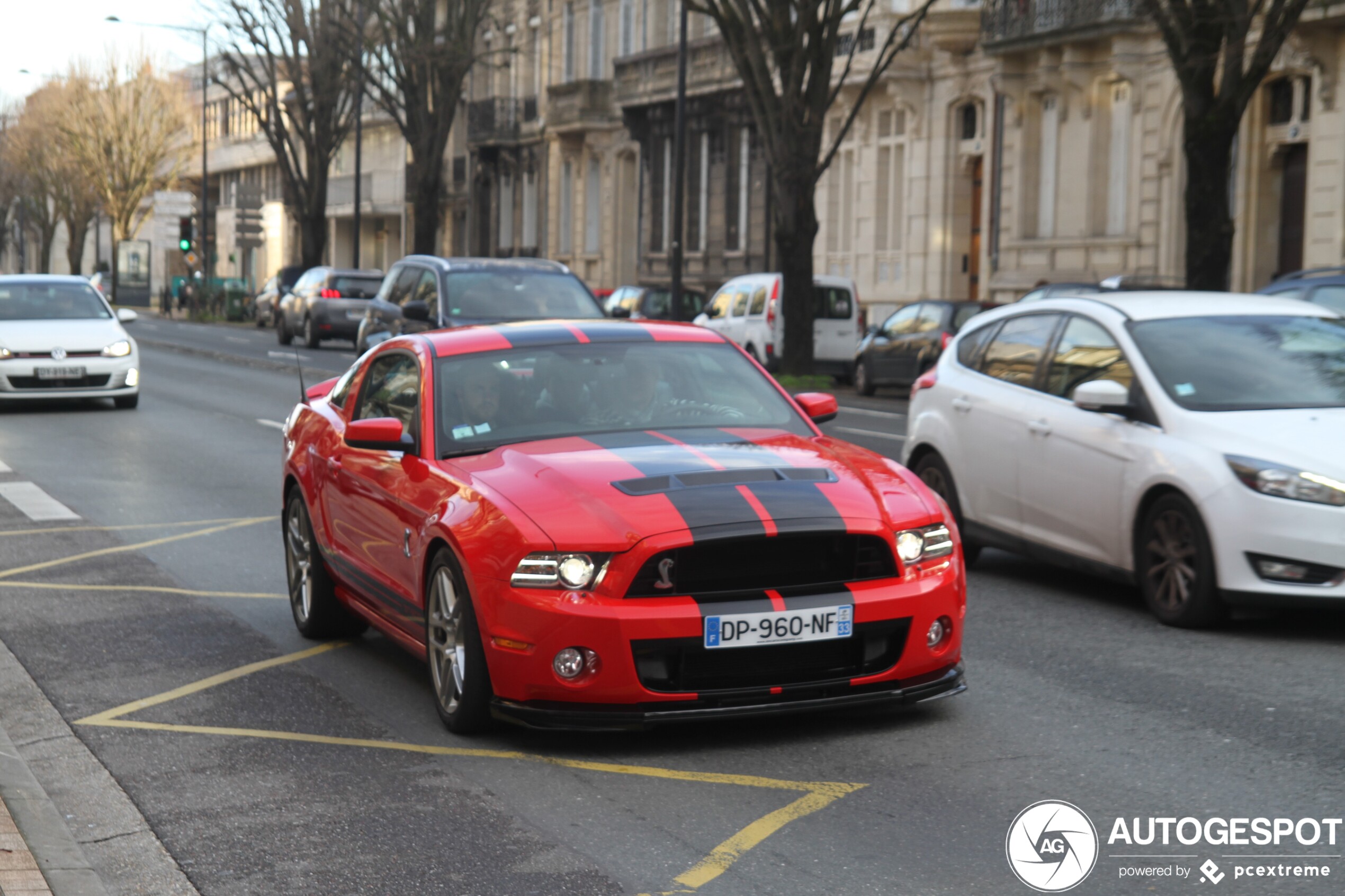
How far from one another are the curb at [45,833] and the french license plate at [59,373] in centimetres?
1564

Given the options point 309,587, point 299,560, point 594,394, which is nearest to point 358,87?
point 299,560

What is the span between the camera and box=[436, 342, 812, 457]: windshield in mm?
6922

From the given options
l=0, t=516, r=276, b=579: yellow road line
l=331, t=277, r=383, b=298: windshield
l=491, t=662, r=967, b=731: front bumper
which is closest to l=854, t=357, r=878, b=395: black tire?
l=331, t=277, r=383, b=298: windshield

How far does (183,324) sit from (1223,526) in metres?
56.9

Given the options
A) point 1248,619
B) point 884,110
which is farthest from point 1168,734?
point 884,110

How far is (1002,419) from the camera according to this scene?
9516mm

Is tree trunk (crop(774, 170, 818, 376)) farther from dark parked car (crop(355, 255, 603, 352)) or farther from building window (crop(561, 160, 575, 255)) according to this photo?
building window (crop(561, 160, 575, 255))

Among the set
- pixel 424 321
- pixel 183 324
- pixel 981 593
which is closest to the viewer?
pixel 981 593

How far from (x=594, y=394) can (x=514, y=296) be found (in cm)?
1193

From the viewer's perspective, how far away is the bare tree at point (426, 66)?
4209cm

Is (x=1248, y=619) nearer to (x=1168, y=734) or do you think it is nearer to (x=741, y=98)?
(x=1168, y=734)

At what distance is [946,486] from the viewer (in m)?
10.1

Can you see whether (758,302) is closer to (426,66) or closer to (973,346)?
(426,66)

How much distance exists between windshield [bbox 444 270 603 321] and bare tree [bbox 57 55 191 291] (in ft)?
218
